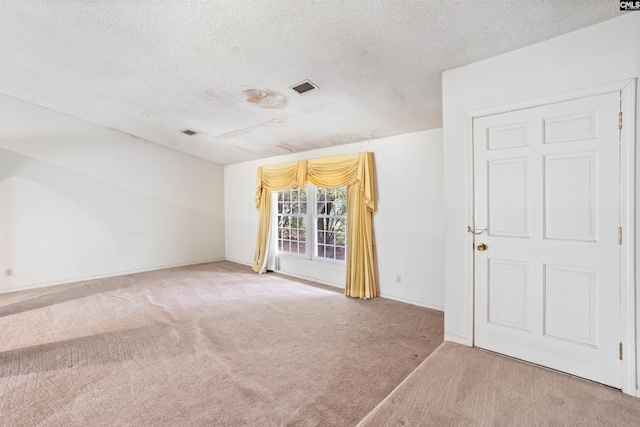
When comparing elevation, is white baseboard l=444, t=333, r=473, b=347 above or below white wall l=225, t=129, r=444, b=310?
below

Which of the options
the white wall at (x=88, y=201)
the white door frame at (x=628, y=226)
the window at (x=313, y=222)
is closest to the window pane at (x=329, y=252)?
the window at (x=313, y=222)

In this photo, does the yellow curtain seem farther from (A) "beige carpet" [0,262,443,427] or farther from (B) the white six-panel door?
(B) the white six-panel door

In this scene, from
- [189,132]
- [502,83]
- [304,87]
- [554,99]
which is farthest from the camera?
[189,132]

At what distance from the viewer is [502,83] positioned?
225 centimetres

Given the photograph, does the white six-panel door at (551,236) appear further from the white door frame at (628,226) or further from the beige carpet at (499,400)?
the beige carpet at (499,400)

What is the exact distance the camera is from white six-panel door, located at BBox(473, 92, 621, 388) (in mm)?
1880

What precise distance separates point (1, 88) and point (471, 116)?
20.5 ft

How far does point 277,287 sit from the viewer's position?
15.4 feet

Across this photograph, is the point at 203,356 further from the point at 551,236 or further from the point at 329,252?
the point at 551,236

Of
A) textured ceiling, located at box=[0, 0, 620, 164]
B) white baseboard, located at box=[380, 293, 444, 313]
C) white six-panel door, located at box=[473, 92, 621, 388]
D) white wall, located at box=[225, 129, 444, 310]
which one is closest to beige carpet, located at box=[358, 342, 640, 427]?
white six-panel door, located at box=[473, 92, 621, 388]

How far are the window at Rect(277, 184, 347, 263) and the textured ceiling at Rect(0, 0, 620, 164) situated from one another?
1073 millimetres

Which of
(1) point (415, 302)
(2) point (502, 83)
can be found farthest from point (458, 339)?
(2) point (502, 83)

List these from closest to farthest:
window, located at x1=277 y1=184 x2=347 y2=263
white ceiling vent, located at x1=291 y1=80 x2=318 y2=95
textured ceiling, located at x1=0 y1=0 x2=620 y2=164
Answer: textured ceiling, located at x1=0 y1=0 x2=620 y2=164 → white ceiling vent, located at x1=291 y1=80 x2=318 y2=95 → window, located at x1=277 y1=184 x2=347 y2=263

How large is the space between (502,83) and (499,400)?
2.26 m
